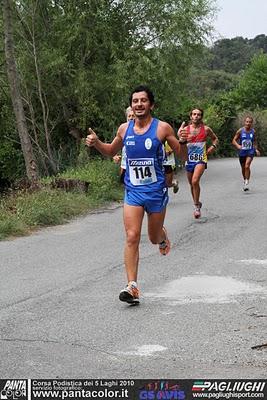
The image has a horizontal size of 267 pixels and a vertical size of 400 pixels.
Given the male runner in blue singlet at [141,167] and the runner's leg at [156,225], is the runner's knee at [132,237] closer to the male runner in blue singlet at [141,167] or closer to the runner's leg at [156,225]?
the male runner in blue singlet at [141,167]

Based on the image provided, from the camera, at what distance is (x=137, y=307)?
6.20m

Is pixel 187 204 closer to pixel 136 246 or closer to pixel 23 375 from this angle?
pixel 136 246

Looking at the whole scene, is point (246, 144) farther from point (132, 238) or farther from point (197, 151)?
point (132, 238)

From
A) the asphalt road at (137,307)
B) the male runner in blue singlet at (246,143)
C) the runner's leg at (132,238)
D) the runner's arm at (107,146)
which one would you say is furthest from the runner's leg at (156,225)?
the male runner in blue singlet at (246,143)

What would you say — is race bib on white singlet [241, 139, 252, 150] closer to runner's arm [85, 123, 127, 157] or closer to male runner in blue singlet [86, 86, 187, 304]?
runner's arm [85, 123, 127, 157]

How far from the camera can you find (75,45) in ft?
71.9

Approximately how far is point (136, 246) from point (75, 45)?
16561 mm

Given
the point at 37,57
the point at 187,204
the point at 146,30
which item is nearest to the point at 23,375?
the point at 187,204

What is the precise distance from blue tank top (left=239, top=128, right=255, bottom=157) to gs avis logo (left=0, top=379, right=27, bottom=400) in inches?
531

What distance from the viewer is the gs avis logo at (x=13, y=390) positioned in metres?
3.90

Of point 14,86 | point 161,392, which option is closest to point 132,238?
point 161,392

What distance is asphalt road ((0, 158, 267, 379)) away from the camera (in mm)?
4594

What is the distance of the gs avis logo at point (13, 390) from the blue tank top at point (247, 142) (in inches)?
531

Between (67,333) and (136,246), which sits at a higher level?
(136,246)
